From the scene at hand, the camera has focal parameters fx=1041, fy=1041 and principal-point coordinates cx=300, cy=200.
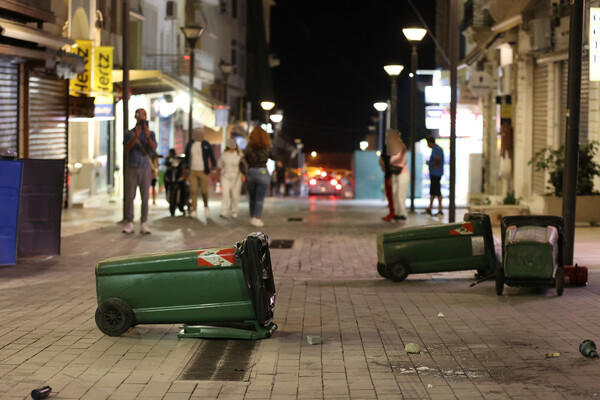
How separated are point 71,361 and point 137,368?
1.69 ft

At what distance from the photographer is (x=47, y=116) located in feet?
73.9

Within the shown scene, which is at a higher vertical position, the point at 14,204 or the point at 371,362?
the point at 14,204

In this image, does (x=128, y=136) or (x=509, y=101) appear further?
(x=509, y=101)

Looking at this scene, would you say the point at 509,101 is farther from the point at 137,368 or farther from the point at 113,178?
the point at 137,368

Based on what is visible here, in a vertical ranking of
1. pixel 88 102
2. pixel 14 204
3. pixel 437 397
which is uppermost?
pixel 88 102

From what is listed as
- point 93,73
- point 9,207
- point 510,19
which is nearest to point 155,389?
point 9,207

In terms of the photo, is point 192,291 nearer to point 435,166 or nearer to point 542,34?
point 435,166

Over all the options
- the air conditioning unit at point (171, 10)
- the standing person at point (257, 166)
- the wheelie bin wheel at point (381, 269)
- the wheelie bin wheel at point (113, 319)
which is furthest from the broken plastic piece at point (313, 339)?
the air conditioning unit at point (171, 10)

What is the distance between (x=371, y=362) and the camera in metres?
7.34

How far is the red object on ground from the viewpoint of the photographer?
1110 cm

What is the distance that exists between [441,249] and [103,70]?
49.2 feet

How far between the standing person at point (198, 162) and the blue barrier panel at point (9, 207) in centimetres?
868

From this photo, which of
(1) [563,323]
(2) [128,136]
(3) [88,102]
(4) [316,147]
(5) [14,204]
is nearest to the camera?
(1) [563,323]

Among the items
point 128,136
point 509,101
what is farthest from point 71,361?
point 509,101
